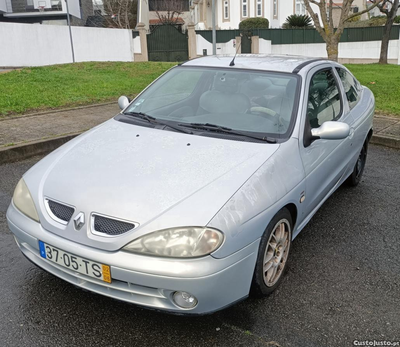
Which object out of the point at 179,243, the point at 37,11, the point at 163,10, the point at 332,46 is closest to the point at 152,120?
the point at 179,243

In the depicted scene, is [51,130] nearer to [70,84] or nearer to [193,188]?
[193,188]

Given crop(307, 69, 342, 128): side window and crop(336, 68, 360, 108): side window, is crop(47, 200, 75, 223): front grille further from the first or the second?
crop(336, 68, 360, 108): side window

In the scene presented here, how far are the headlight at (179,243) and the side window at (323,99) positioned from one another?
1677 mm

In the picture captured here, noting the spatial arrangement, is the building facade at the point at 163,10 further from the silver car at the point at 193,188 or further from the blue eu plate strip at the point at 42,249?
the blue eu plate strip at the point at 42,249

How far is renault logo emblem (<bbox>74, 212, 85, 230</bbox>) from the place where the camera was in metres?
2.56

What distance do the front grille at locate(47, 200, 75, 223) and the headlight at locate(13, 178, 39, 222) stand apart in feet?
0.40

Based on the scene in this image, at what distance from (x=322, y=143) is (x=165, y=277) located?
6.57ft

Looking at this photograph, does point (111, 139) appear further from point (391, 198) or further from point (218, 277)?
point (391, 198)

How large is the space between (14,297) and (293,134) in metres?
Answer: 2.36

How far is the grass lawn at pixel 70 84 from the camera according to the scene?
9677 mm

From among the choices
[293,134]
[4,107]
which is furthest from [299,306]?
[4,107]

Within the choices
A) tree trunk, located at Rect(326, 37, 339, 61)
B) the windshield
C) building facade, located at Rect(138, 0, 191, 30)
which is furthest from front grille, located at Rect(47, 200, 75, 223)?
building facade, located at Rect(138, 0, 191, 30)

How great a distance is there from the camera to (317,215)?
451 cm
